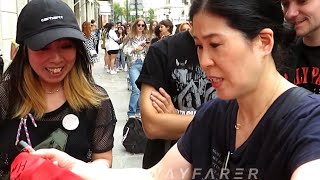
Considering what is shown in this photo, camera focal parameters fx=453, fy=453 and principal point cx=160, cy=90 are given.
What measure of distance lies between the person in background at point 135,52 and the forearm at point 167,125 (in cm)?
571

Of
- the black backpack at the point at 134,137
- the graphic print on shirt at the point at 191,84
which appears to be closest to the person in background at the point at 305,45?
the graphic print on shirt at the point at 191,84

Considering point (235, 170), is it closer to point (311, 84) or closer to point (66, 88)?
point (311, 84)

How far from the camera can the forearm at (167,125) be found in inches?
96.0

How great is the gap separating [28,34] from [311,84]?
1405 mm

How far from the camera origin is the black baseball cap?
83.2 inches

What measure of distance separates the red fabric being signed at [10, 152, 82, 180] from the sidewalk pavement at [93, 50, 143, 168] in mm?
3766

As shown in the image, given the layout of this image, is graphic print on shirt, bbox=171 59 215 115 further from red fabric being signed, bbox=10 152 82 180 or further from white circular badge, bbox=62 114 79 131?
red fabric being signed, bbox=10 152 82 180

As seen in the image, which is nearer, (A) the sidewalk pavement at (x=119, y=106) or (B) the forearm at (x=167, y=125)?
(B) the forearm at (x=167, y=125)

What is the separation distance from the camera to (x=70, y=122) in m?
2.24

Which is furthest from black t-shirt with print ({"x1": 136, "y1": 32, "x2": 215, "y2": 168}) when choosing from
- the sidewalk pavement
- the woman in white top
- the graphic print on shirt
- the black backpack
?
the woman in white top

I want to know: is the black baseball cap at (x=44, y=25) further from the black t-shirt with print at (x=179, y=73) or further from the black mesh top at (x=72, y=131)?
the black t-shirt with print at (x=179, y=73)

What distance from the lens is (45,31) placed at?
2125 mm

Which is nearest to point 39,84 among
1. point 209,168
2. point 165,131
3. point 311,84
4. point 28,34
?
point 28,34

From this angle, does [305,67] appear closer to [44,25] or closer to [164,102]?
[164,102]
